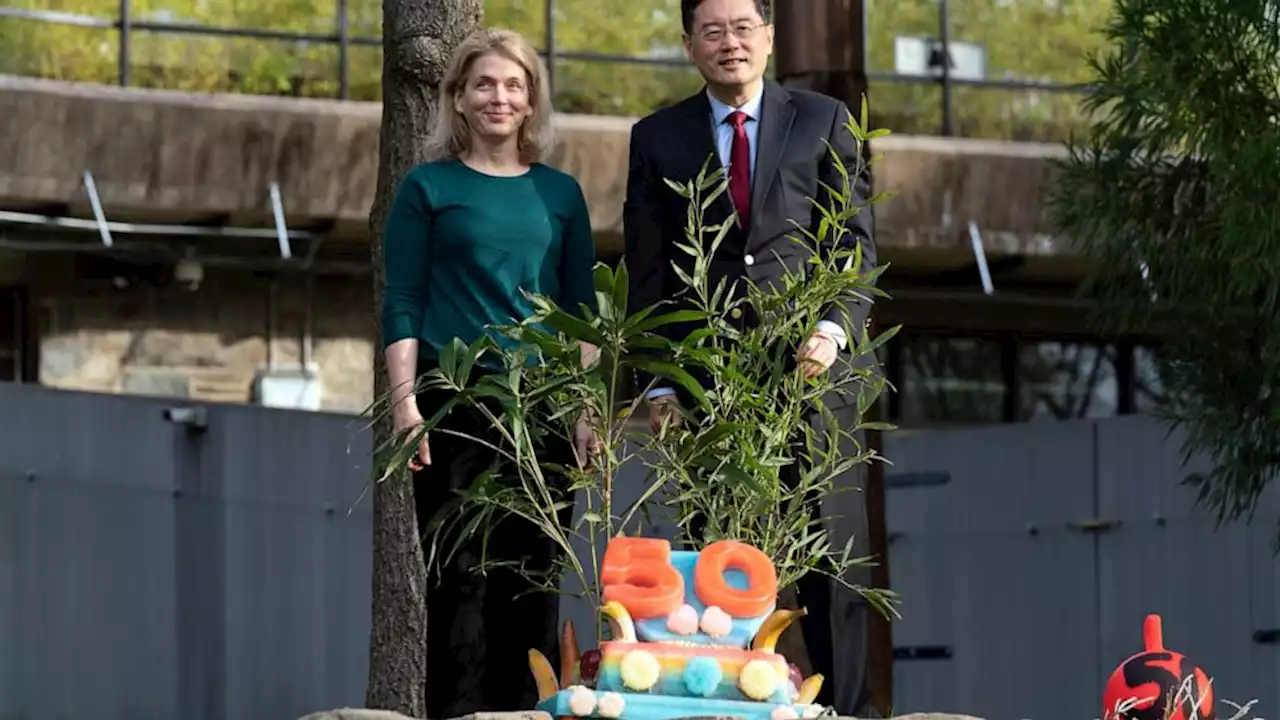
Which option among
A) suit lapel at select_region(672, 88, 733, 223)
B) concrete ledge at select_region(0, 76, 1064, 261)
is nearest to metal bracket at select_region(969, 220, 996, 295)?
concrete ledge at select_region(0, 76, 1064, 261)

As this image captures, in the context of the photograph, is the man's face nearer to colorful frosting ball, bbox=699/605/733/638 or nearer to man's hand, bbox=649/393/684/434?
man's hand, bbox=649/393/684/434

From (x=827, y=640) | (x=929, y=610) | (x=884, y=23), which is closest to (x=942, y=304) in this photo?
(x=884, y=23)

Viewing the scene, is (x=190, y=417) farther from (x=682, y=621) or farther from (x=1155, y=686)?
(x=682, y=621)

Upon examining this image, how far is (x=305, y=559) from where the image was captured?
12555 mm

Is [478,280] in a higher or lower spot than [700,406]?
higher

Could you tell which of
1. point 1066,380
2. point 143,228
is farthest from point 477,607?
point 1066,380

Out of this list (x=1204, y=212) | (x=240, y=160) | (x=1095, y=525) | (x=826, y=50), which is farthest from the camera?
(x=240, y=160)

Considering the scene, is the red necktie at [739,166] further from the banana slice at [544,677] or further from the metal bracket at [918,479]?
the metal bracket at [918,479]

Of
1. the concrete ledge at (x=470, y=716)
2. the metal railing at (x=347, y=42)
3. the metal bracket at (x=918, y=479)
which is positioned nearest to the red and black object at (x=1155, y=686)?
the concrete ledge at (x=470, y=716)

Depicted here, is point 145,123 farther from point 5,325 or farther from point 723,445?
point 723,445

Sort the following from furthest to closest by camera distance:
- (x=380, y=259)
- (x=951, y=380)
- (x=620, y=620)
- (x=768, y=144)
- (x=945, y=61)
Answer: (x=951, y=380), (x=945, y=61), (x=380, y=259), (x=768, y=144), (x=620, y=620)

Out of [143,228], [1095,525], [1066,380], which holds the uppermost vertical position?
[143,228]

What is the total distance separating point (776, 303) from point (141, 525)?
8.58 metres

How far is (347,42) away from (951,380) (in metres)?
5.26
